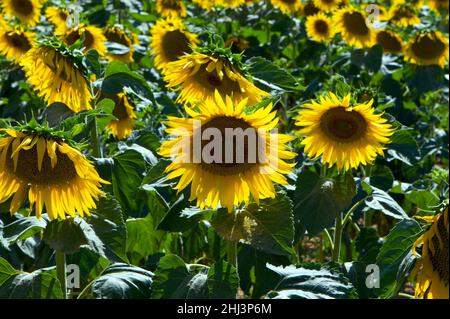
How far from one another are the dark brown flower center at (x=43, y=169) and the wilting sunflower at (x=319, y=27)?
2.72 meters

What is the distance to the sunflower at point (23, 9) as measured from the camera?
4.23 m

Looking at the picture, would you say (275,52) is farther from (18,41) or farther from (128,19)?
(18,41)

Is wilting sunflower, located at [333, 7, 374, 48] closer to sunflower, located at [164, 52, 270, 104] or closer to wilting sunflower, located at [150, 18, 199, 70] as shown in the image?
wilting sunflower, located at [150, 18, 199, 70]

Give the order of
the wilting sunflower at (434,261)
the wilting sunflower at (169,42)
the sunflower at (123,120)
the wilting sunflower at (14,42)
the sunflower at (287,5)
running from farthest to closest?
the sunflower at (287,5) → the wilting sunflower at (14,42) → the wilting sunflower at (169,42) → the sunflower at (123,120) → the wilting sunflower at (434,261)

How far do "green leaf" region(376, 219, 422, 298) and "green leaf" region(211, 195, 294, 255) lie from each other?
0.22m

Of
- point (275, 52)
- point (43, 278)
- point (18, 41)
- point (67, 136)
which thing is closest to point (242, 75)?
point (67, 136)

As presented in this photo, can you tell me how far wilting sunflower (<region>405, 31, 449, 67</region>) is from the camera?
3.99 m

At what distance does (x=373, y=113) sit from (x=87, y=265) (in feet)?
2.84

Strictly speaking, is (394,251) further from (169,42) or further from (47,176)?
(169,42)

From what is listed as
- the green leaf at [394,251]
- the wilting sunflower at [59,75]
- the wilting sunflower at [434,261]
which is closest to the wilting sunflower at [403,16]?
the wilting sunflower at [59,75]

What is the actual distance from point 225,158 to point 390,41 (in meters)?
2.69

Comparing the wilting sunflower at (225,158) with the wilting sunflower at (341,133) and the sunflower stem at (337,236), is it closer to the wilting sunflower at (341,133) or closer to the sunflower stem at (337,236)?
the wilting sunflower at (341,133)

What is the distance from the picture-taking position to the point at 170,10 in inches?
180

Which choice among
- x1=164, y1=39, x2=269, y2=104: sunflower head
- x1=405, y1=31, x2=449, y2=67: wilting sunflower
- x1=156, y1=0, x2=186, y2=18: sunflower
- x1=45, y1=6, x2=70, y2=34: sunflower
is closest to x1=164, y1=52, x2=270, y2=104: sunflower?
x1=164, y1=39, x2=269, y2=104: sunflower head
